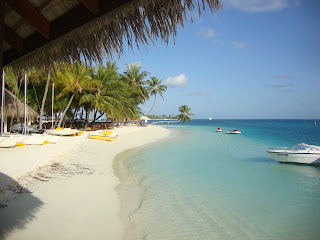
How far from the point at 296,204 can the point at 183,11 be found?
4.64 m

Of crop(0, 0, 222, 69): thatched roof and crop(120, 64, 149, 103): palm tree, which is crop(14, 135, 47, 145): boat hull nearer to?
crop(0, 0, 222, 69): thatched roof

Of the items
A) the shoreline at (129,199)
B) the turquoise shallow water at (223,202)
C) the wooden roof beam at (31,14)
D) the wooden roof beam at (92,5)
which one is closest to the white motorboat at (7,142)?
the shoreline at (129,199)

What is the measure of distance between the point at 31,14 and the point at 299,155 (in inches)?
344

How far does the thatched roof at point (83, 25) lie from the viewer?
169 centimetres

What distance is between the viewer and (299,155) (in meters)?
7.76

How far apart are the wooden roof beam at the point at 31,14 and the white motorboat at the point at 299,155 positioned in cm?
846

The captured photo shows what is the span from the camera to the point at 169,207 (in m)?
4.02

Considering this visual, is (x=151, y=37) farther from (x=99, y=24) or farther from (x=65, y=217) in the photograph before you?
(x=65, y=217)

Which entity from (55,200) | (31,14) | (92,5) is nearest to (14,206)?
(55,200)

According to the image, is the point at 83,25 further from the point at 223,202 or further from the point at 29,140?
the point at 29,140

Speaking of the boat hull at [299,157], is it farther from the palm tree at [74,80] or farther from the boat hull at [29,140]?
the palm tree at [74,80]

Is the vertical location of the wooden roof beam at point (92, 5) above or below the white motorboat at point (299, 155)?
above

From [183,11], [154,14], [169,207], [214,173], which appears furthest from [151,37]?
[214,173]

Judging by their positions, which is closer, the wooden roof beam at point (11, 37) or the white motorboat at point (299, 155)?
the wooden roof beam at point (11, 37)
